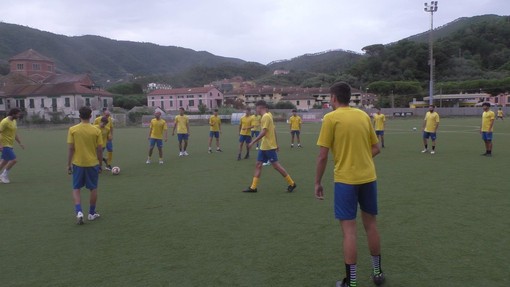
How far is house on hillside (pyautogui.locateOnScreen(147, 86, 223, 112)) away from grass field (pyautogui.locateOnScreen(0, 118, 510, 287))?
82.2 metres

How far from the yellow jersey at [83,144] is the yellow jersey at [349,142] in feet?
14.1

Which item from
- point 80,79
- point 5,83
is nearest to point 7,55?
point 5,83

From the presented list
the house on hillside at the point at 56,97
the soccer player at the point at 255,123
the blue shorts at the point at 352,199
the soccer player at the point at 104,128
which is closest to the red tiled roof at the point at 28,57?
the house on hillside at the point at 56,97

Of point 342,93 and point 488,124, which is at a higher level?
point 342,93

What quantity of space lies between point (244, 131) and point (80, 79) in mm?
74879

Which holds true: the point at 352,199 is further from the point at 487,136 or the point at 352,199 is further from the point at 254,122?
the point at 487,136

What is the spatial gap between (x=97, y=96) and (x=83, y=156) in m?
76.0

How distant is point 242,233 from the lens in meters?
5.94

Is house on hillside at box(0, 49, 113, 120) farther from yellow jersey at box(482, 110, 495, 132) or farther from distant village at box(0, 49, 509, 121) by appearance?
yellow jersey at box(482, 110, 495, 132)

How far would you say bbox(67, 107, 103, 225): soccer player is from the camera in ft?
22.0

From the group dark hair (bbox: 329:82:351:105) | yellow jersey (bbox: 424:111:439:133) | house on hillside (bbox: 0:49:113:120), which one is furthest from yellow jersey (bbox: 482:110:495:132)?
house on hillside (bbox: 0:49:113:120)

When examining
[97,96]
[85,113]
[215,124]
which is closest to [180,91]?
[97,96]

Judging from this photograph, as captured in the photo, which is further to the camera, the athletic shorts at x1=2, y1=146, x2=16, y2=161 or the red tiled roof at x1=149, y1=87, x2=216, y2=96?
the red tiled roof at x1=149, y1=87, x2=216, y2=96

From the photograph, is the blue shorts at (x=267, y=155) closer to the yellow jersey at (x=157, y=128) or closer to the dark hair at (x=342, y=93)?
the dark hair at (x=342, y=93)
